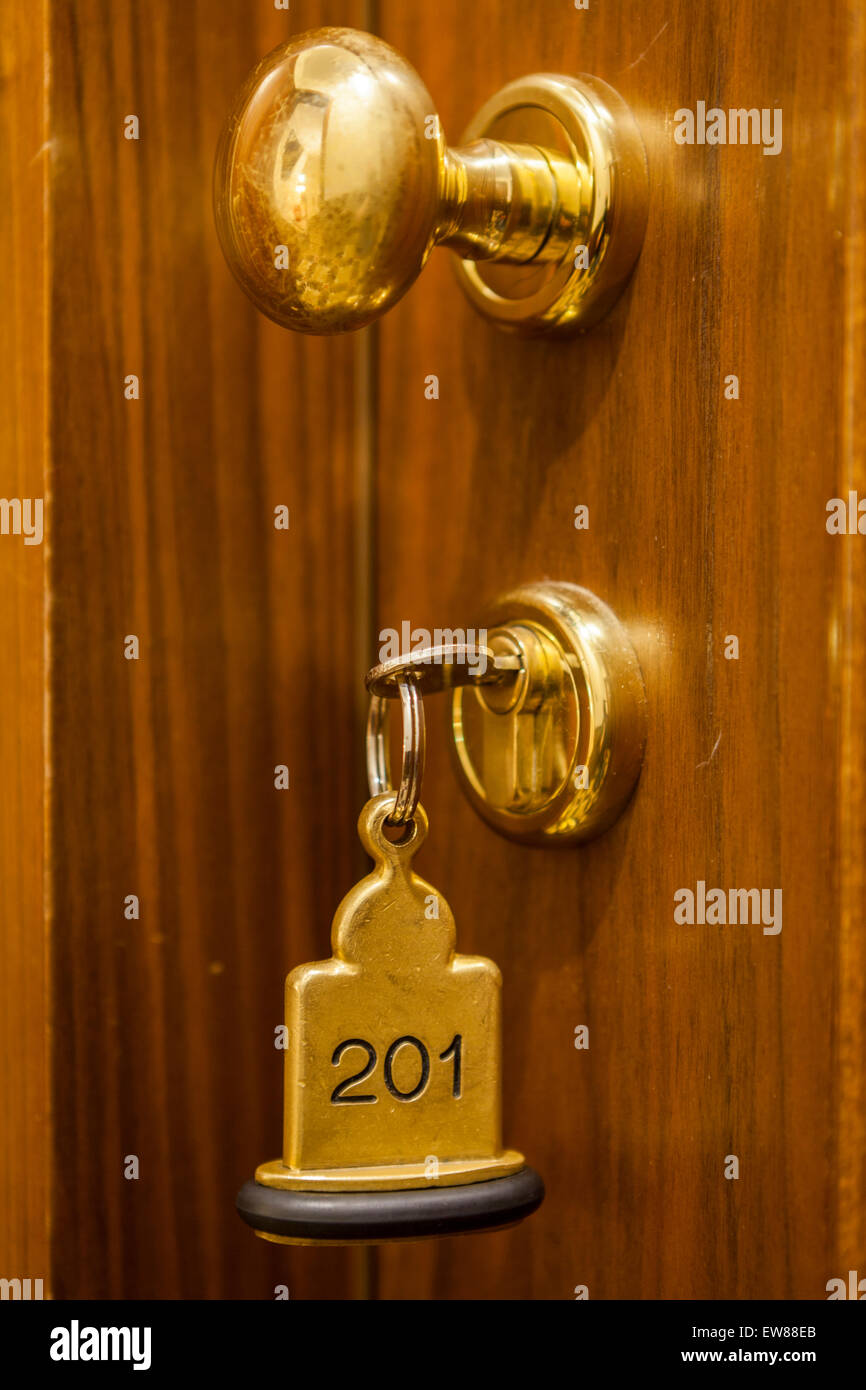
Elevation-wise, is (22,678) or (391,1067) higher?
(22,678)

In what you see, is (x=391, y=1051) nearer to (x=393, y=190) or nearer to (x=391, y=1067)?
(x=391, y=1067)

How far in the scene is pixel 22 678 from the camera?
1.60 ft

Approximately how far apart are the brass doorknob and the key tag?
14cm

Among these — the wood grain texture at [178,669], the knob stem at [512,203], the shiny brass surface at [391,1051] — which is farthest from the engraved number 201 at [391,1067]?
the knob stem at [512,203]

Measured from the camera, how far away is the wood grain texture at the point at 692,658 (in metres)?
0.35

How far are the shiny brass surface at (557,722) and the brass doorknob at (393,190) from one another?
0.10m

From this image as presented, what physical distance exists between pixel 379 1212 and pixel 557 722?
165 millimetres

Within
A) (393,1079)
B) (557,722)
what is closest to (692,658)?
(557,722)

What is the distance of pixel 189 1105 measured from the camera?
20.7 inches

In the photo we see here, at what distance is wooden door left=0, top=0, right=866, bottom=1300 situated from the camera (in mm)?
364

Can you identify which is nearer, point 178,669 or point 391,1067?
point 391,1067

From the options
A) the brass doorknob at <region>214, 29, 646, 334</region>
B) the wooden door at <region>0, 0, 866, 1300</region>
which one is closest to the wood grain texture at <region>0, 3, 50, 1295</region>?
the wooden door at <region>0, 0, 866, 1300</region>

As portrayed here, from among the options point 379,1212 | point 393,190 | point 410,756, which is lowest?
point 379,1212

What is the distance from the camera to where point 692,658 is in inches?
15.9
